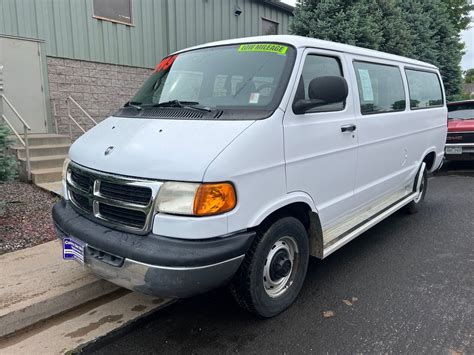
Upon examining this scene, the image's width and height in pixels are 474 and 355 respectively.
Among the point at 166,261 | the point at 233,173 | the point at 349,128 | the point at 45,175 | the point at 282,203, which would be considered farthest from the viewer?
the point at 45,175

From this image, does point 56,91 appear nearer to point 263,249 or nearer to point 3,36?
point 3,36

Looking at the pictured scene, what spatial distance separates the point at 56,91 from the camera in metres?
8.20

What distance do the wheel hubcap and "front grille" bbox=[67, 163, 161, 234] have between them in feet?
3.24

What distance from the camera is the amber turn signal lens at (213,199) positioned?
2.37 meters

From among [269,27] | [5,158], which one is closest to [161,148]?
[5,158]

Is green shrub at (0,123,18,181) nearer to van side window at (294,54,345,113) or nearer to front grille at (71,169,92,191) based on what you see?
front grille at (71,169,92,191)

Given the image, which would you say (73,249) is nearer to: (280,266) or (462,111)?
(280,266)

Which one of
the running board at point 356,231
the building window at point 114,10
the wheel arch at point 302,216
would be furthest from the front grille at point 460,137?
the building window at point 114,10

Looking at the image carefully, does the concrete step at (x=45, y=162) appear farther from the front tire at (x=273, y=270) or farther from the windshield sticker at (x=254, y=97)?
the front tire at (x=273, y=270)

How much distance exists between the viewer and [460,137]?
8656 millimetres

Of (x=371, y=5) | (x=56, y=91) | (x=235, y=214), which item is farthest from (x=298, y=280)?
(x=371, y=5)

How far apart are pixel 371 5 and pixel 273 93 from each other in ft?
29.6

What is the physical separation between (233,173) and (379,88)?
2.54 meters

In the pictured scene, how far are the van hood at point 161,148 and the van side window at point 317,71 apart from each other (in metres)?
0.67
